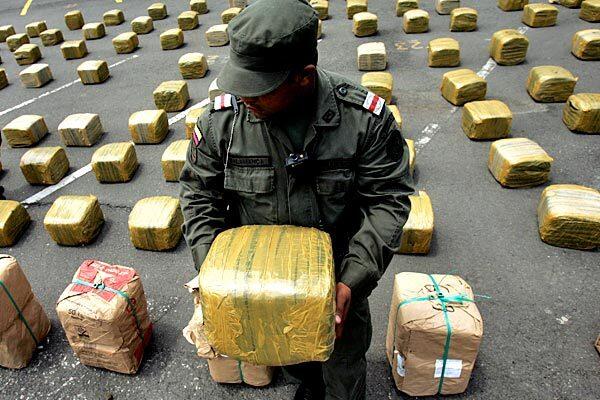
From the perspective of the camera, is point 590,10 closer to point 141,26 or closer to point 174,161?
point 174,161

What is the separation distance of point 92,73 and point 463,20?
821 centimetres

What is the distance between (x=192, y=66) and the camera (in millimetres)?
9102

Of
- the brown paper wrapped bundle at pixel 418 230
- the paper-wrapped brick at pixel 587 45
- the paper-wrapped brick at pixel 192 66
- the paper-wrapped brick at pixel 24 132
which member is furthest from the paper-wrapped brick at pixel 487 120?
the paper-wrapped brick at pixel 24 132

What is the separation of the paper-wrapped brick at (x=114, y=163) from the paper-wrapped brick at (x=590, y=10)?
9.99 metres

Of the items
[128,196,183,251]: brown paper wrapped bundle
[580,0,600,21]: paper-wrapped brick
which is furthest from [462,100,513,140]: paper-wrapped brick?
[580,0,600,21]: paper-wrapped brick

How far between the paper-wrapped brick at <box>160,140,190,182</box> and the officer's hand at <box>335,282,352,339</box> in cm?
412

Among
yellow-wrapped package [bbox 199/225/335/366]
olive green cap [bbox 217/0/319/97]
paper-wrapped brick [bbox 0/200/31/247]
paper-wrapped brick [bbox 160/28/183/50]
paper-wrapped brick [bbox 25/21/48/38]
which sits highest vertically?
olive green cap [bbox 217/0/319/97]

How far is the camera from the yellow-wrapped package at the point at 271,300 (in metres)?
1.89

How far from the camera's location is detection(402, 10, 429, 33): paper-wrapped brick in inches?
405

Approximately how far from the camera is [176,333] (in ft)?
13.2

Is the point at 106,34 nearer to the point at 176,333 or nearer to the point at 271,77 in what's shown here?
the point at 176,333

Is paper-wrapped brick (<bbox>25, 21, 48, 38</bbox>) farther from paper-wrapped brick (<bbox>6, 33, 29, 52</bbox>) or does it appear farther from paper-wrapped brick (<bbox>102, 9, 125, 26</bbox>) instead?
paper-wrapped brick (<bbox>102, 9, 125, 26</bbox>)

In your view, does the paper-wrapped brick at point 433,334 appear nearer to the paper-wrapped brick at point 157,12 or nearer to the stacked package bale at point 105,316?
the stacked package bale at point 105,316

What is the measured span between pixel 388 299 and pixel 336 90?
2.52 m
